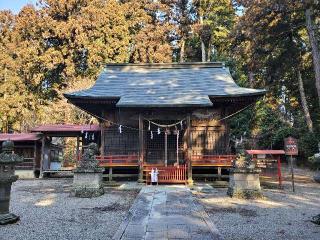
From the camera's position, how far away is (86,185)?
11.8m

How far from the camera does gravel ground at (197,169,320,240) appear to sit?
22.4 feet

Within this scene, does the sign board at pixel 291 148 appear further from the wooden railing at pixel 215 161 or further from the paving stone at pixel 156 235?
the paving stone at pixel 156 235

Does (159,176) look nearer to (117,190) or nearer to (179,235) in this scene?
(117,190)

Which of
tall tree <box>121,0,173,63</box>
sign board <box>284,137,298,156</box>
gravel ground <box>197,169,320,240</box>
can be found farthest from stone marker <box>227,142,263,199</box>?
tall tree <box>121,0,173,63</box>

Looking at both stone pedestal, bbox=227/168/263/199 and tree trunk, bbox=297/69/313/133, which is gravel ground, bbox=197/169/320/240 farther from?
tree trunk, bbox=297/69/313/133

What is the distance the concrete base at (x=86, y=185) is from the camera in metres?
11.7

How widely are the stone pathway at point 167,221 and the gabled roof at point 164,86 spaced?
566 centimetres

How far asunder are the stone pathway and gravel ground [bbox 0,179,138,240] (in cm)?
40

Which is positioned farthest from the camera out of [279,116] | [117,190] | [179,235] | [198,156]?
[279,116]

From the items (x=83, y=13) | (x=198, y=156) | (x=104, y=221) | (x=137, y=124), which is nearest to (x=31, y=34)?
(x=83, y=13)

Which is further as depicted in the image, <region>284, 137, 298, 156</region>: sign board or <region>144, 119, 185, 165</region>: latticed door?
<region>144, 119, 185, 165</region>: latticed door

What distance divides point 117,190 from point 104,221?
5871mm

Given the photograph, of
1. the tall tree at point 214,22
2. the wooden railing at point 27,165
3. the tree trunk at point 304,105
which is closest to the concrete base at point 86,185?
the wooden railing at point 27,165

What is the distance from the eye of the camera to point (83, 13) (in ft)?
110
